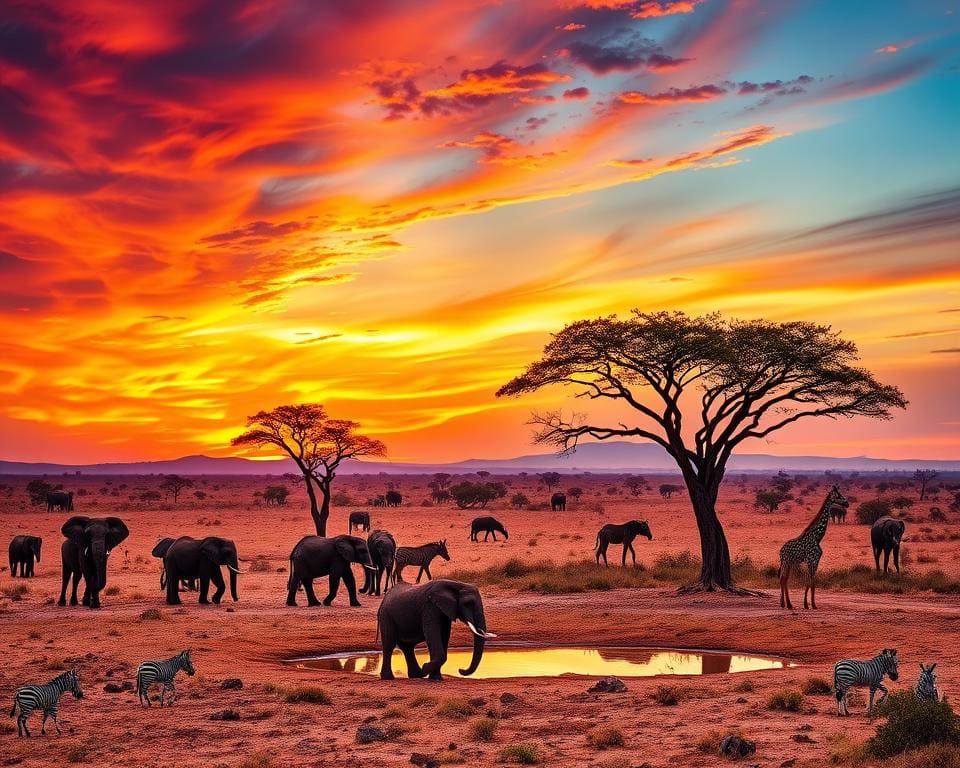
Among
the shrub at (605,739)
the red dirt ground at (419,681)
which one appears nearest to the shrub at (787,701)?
the red dirt ground at (419,681)

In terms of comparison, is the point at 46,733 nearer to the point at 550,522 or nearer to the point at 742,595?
the point at 742,595

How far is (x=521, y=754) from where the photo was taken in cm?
1270

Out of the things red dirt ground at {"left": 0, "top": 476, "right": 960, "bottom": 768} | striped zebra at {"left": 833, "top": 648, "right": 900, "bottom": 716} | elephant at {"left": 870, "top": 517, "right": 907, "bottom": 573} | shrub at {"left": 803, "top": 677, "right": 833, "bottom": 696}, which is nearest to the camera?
red dirt ground at {"left": 0, "top": 476, "right": 960, "bottom": 768}

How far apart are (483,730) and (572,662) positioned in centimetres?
773

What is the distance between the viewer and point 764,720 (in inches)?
563

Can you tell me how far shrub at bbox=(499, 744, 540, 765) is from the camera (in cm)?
1267

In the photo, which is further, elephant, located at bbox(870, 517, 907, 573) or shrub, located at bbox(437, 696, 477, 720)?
elephant, located at bbox(870, 517, 907, 573)

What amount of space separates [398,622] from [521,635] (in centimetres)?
582

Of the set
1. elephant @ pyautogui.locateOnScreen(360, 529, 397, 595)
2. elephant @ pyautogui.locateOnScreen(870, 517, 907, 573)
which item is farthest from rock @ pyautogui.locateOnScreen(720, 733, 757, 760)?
elephant @ pyautogui.locateOnScreen(870, 517, 907, 573)

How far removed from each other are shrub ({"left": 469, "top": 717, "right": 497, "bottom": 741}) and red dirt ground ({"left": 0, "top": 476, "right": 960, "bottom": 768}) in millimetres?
121

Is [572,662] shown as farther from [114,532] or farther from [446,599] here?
[114,532]

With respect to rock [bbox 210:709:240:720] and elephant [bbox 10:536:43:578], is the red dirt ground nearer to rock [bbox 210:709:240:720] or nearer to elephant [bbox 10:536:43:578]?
rock [bbox 210:709:240:720]

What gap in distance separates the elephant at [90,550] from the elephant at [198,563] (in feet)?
5.29

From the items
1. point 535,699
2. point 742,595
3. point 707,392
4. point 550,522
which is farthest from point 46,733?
point 550,522
